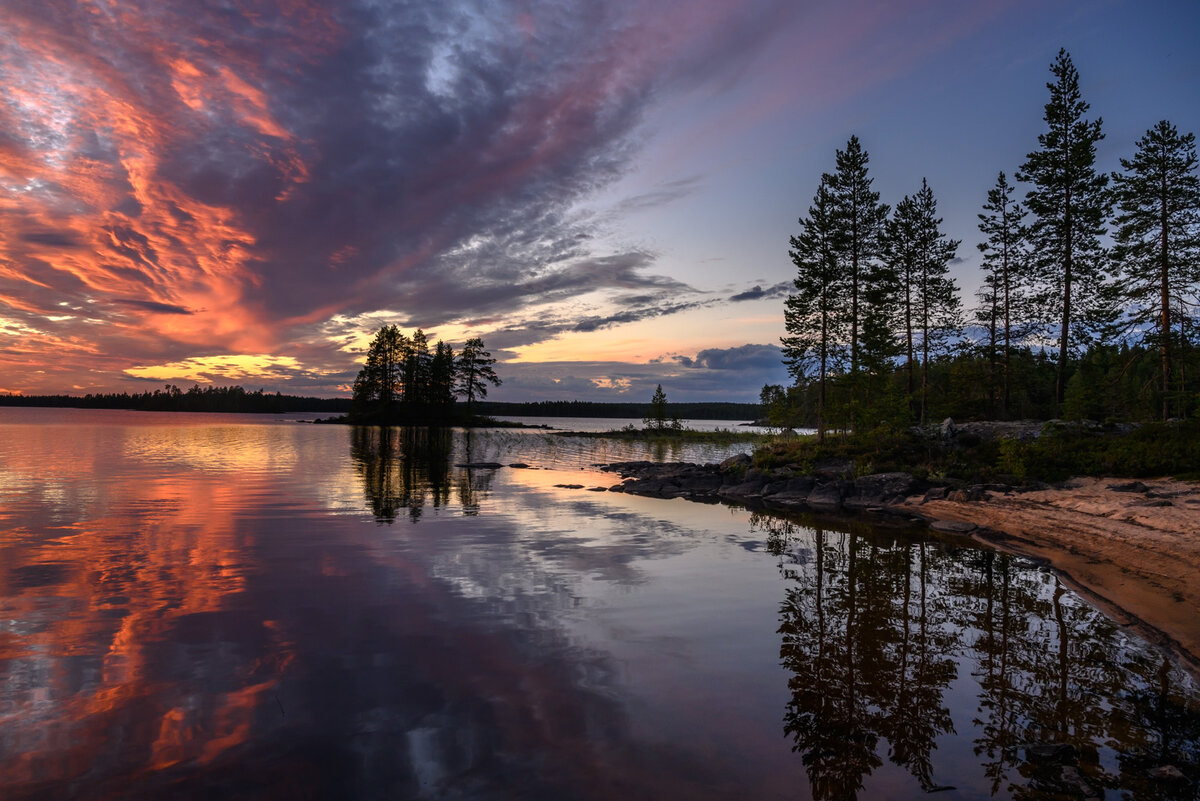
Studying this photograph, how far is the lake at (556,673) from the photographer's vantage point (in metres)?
5.45

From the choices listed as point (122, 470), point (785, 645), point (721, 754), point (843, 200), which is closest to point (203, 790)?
point (721, 754)

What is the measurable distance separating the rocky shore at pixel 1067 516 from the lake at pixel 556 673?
1.02m

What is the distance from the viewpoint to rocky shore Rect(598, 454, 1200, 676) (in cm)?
1071

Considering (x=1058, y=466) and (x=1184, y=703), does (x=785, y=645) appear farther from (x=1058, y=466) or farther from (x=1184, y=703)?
(x=1058, y=466)

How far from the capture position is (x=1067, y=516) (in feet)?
58.1

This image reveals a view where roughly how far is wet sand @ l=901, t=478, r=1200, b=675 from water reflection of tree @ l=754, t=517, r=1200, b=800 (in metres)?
0.78

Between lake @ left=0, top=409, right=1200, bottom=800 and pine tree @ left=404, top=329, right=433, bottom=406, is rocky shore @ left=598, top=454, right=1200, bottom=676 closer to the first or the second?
lake @ left=0, top=409, right=1200, bottom=800

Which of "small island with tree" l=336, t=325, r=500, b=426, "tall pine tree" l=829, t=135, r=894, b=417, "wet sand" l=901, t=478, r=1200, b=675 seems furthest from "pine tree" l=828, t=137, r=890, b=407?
"small island with tree" l=336, t=325, r=500, b=426

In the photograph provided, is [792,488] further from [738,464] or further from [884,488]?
[738,464]

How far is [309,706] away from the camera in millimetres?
6570

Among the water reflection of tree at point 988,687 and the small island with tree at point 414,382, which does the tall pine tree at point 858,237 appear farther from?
the small island with tree at point 414,382

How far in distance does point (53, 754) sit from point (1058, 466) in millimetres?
30442

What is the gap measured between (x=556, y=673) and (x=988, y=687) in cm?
567

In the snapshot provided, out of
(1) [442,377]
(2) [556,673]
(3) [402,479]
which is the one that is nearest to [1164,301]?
(2) [556,673]
